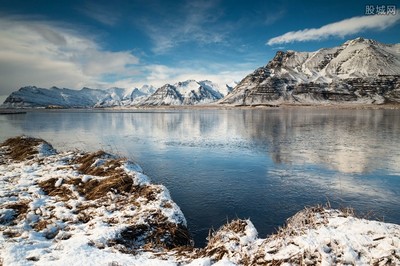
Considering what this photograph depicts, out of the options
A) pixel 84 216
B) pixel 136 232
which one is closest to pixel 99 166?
pixel 84 216

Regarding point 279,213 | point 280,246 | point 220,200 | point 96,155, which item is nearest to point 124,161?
point 96,155

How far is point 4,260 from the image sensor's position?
6426mm

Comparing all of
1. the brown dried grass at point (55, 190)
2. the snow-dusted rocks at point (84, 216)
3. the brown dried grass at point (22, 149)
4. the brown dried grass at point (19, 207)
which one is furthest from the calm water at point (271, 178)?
Result: the brown dried grass at point (19, 207)

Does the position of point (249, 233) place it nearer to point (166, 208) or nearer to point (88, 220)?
point (166, 208)

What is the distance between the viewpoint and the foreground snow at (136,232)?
5703 millimetres

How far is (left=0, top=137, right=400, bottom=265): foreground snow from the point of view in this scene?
18.7 ft

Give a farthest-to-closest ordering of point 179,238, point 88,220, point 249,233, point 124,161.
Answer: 1. point 124,161
2. point 88,220
3. point 179,238
4. point 249,233

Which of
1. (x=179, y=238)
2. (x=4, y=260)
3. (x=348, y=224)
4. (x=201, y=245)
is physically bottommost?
(x=201, y=245)

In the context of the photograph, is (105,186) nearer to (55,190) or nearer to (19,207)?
(55,190)

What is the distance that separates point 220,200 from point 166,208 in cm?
434

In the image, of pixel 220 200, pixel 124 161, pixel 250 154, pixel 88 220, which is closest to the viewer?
pixel 88 220

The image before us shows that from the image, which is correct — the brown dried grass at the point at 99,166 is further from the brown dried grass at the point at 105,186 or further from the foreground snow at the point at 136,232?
the brown dried grass at the point at 105,186

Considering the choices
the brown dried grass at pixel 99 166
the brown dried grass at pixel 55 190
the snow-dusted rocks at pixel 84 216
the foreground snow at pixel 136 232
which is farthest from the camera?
the brown dried grass at pixel 99 166

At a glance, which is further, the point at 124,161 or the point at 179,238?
the point at 124,161
